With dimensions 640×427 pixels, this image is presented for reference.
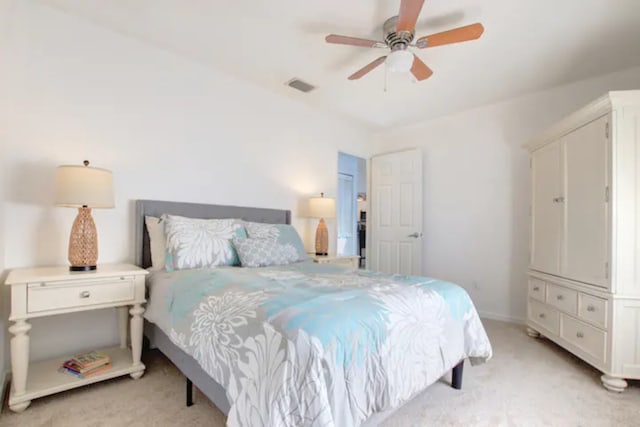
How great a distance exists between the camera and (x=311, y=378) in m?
1.05

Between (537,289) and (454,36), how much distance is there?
241 centimetres

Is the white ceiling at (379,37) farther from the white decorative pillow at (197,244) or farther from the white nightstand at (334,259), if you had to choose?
the white nightstand at (334,259)

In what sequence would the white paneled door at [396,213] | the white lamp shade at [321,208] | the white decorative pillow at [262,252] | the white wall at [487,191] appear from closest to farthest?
the white decorative pillow at [262,252]
the white wall at [487,191]
the white lamp shade at [321,208]
the white paneled door at [396,213]

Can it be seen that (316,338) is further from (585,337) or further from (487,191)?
(487,191)


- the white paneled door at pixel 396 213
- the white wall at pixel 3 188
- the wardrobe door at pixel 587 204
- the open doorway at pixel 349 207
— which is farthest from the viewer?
the open doorway at pixel 349 207

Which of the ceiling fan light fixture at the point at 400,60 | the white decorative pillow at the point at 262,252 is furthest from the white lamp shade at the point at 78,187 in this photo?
the ceiling fan light fixture at the point at 400,60

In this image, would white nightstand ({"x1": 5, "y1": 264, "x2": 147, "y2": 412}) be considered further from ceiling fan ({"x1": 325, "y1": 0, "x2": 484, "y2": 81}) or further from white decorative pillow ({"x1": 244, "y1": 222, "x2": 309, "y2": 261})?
ceiling fan ({"x1": 325, "y1": 0, "x2": 484, "y2": 81})

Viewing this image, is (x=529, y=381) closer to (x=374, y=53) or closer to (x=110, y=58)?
(x=374, y=53)

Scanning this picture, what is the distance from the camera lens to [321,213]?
3611 millimetres

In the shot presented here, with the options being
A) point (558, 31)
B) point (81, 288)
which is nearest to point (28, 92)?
point (81, 288)

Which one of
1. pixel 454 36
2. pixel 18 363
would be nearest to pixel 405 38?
pixel 454 36

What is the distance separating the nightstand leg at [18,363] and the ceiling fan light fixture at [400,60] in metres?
2.71

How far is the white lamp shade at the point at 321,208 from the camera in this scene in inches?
142

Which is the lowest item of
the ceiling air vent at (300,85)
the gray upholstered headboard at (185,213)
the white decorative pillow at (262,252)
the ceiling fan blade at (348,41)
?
the white decorative pillow at (262,252)
